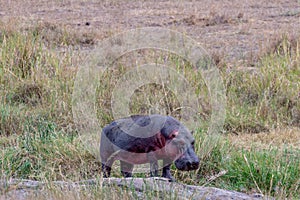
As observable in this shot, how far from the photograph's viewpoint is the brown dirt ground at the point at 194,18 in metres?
9.72

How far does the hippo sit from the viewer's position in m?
3.50

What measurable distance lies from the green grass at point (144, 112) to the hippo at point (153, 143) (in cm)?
27

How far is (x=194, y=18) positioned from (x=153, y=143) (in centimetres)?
855

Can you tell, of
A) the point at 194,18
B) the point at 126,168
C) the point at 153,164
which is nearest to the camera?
the point at 153,164

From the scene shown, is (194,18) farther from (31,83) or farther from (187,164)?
(187,164)

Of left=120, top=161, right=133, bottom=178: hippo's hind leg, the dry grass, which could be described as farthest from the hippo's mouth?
the dry grass

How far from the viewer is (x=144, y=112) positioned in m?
6.16

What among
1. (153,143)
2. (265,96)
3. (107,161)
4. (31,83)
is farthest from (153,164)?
(31,83)

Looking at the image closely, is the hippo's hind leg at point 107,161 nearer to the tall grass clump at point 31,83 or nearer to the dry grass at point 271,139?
the dry grass at point 271,139

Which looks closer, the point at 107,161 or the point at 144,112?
the point at 107,161

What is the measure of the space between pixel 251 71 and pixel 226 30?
3583 millimetres

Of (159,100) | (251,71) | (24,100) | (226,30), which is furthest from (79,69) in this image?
(226,30)

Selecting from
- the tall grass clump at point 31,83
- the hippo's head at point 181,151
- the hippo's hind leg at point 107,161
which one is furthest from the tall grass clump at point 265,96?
the hippo's head at point 181,151

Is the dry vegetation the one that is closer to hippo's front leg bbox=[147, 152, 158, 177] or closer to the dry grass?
the dry grass
